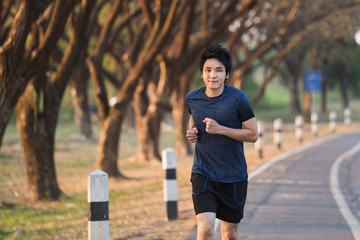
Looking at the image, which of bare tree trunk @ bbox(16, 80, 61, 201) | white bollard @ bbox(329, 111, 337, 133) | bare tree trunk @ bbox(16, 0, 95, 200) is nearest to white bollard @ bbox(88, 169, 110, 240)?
bare tree trunk @ bbox(16, 0, 95, 200)

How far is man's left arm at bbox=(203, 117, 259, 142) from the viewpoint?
4.75m

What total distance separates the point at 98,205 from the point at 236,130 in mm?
1674

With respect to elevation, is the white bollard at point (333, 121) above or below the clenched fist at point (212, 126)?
above

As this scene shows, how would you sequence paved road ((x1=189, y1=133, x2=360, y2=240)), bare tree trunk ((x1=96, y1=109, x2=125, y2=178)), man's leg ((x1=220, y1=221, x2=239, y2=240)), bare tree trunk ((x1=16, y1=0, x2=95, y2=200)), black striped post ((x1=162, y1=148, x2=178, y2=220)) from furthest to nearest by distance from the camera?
bare tree trunk ((x1=96, y1=109, x2=125, y2=178)), bare tree trunk ((x1=16, y1=0, x2=95, y2=200)), black striped post ((x1=162, y1=148, x2=178, y2=220)), paved road ((x1=189, y1=133, x2=360, y2=240)), man's leg ((x1=220, y1=221, x2=239, y2=240))

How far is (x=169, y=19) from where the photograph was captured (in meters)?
14.8

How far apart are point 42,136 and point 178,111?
35.6 ft

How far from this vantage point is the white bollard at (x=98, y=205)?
19.2 ft

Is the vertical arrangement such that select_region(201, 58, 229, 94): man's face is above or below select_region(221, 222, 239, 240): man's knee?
above

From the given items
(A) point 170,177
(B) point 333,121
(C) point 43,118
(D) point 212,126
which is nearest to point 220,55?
(D) point 212,126

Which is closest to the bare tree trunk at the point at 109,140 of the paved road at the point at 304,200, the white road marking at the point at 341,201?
the paved road at the point at 304,200

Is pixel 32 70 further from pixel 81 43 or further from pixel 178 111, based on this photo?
pixel 178 111

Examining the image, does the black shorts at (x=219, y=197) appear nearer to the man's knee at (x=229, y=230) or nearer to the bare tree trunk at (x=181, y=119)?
the man's knee at (x=229, y=230)

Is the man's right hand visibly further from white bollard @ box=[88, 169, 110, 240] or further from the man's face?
white bollard @ box=[88, 169, 110, 240]

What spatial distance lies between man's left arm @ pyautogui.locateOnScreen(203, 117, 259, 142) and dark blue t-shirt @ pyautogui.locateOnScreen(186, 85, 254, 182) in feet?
0.17
